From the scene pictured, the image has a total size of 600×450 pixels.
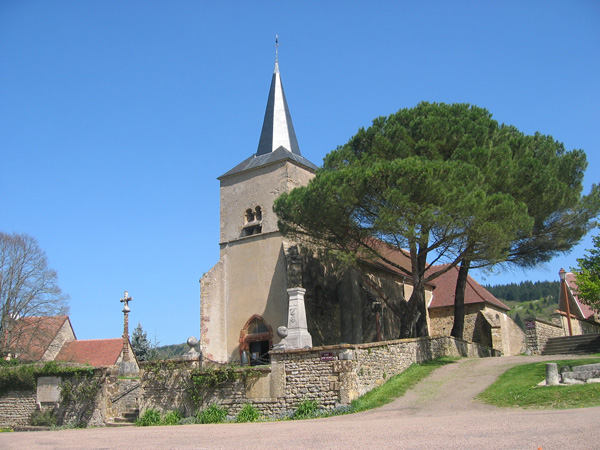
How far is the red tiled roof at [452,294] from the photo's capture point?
28000 mm

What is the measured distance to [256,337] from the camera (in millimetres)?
24000

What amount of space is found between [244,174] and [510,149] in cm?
1216

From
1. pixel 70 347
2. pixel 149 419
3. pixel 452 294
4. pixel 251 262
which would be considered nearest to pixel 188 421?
pixel 149 419

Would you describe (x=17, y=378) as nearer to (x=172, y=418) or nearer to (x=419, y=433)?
(x=172, y=418)

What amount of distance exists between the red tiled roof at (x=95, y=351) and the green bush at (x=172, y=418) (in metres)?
22.4

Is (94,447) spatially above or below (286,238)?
below

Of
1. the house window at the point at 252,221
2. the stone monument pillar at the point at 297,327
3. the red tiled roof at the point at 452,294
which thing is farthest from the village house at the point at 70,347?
the stone monument pillar at the point at 297,327

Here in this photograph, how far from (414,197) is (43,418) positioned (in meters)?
14.0

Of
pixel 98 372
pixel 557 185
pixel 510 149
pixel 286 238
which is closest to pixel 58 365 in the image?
pixel 98 372

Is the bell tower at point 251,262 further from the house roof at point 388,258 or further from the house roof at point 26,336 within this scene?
the house roof at point 26,336

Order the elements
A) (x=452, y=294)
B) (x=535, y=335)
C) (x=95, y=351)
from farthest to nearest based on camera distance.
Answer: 1. (x=95, y=351)
2. (x=452, y=294)
3. (x=535, y=335)

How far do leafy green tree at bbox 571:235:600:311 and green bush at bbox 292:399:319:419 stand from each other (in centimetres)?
1176

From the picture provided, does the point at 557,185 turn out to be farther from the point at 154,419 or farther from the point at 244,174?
the point at 154,419

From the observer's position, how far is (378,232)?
19797mm
